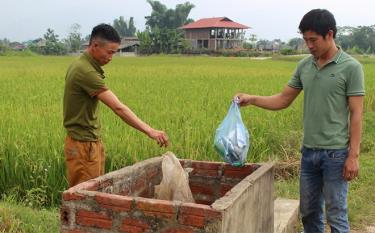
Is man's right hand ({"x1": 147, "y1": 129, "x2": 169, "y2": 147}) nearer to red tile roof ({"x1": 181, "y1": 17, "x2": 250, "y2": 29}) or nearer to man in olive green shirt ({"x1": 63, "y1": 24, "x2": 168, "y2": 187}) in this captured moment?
man in olive green shirt ({"x1": 63, "y1": 24, "x2": 168, "y2": 187})

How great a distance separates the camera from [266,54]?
147 feet

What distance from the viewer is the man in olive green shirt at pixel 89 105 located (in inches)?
115

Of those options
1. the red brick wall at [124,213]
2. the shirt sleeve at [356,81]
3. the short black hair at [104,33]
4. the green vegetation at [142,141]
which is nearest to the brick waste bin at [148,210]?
the red brick wall at [124,213]

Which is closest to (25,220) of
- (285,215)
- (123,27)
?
(285,215)

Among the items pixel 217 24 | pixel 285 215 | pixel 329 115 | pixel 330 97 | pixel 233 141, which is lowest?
pixel 285 215

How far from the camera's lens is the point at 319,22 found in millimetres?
2600

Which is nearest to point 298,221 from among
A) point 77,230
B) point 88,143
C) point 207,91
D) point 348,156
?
point 348,156

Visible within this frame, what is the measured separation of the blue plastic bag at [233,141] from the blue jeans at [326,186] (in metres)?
0.42

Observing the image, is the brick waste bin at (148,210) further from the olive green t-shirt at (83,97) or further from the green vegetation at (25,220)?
the green vegetation at (25,220)

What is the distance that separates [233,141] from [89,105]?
0.98 m

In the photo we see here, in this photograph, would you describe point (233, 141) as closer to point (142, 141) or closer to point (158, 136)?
point (158, 136)

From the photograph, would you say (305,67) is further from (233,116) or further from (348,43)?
(348,43)

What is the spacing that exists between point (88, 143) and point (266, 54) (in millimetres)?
42649

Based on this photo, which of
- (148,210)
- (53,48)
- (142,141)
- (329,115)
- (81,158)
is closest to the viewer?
(148,210)
